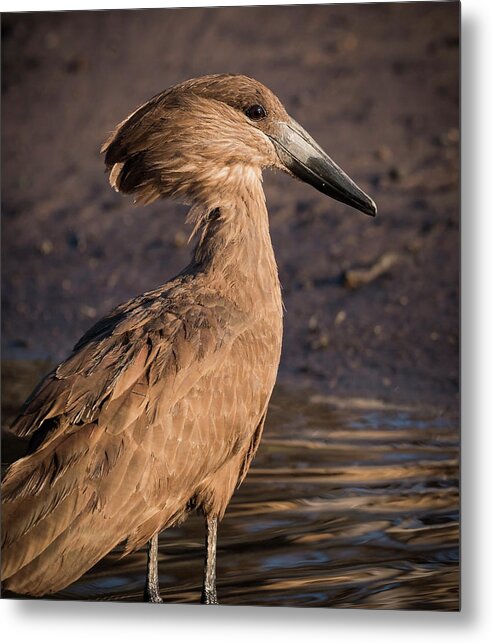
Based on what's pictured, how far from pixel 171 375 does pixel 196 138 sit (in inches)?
26.1

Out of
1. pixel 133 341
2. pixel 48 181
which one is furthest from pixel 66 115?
pixel 133 341

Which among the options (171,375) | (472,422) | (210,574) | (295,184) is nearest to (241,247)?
(171,375)

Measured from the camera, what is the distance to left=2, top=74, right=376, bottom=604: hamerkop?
375 cm

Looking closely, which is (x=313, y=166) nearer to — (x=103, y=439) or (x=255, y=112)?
(x=255, y=112)

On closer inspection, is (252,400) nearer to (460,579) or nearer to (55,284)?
(460,579)

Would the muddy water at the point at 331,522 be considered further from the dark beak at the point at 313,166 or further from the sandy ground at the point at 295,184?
the dark beak at the point at 313,166

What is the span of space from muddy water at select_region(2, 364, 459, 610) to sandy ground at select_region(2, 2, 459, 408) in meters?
0.12

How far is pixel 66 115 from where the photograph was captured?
4.50 meters

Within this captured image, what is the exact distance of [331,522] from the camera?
4.25m

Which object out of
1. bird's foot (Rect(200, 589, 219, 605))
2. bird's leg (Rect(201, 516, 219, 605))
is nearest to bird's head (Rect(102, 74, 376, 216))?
bird's leg (Rect(201, 516, 219, 605))

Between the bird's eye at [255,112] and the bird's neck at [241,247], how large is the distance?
0.16m

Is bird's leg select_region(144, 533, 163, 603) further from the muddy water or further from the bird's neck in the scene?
the bird's neck

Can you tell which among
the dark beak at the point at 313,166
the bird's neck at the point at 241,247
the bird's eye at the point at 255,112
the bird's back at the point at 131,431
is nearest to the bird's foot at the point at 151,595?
the bird's back at the point at 131,431

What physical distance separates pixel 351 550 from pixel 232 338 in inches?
28.8
